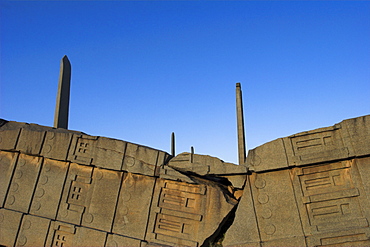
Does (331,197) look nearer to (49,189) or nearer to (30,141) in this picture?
(49,189)

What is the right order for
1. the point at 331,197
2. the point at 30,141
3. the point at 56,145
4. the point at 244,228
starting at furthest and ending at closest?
the point at 30,141
the point at 56,145
the point at 244,228
the point at 331,197

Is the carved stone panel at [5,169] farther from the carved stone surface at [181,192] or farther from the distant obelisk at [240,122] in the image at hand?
the distant obelisk at [240,122]

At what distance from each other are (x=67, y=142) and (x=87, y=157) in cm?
58

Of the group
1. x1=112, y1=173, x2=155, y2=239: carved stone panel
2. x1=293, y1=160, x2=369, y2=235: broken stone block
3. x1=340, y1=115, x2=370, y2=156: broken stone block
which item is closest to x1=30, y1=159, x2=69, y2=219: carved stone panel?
x1=112, y1=173, x2=155, y2=239: carved stone panel

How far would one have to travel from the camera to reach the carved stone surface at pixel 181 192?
19.7 ft

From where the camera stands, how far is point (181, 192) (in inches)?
266

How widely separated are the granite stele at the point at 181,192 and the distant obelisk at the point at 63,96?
2801 millimetres

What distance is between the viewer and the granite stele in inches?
237

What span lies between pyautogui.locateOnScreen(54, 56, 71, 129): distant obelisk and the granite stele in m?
2.80

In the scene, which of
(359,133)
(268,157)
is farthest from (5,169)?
(359,133)

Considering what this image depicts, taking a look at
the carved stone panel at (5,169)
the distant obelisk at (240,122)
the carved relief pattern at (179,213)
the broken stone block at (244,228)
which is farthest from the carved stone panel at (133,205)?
the distant obelisk at (240,122)

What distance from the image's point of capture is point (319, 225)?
595 centimetres

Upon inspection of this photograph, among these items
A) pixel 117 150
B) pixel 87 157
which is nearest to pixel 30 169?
pixel 87 157

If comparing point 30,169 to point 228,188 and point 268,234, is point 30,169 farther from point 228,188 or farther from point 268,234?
point 268,234
